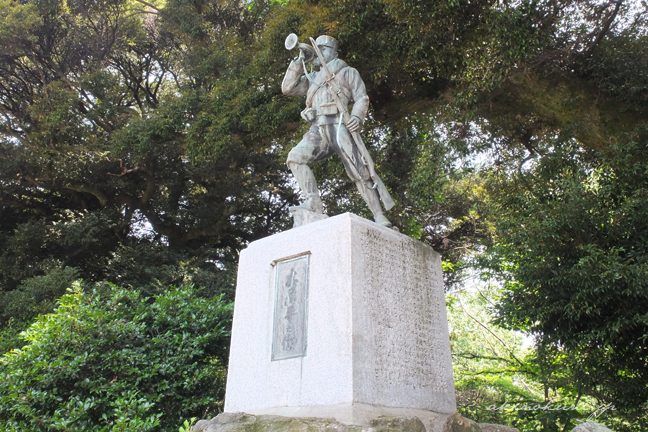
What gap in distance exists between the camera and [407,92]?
10.1m

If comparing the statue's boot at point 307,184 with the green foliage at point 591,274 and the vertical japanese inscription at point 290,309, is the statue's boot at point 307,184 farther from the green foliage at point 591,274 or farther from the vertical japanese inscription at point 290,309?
the green foliage at point 591,274

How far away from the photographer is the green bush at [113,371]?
5777 mm

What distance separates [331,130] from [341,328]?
6.78ft

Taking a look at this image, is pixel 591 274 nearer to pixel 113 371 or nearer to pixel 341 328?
pixel 341 328

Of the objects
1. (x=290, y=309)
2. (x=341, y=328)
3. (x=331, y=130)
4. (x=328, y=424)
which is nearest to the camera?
(x=328, y=424)

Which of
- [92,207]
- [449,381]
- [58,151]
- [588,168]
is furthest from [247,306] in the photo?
[92,207]

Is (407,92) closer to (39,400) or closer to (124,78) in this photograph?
(39,400)

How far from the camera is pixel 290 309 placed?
414cm

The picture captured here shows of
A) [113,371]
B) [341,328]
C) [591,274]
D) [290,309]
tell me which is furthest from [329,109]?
[113,371]

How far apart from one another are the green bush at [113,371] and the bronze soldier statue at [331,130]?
3.01 metres

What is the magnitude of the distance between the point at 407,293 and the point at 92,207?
13.3 metres

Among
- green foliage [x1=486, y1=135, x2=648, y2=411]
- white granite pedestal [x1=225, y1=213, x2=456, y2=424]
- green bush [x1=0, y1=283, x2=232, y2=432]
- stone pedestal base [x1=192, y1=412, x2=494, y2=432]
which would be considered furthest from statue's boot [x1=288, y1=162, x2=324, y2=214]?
green foliage [x1=486, y1=135, x2=648, y2=411]

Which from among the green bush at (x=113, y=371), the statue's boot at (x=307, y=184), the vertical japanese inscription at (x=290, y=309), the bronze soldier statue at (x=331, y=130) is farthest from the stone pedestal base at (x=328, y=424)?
the green bush at (x=113, y=371)

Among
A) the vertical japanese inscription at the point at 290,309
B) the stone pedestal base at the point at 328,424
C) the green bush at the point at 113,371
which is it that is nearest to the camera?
the stone pedestal base at the point at 328,424
